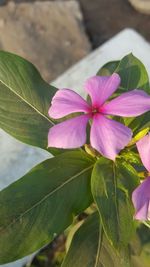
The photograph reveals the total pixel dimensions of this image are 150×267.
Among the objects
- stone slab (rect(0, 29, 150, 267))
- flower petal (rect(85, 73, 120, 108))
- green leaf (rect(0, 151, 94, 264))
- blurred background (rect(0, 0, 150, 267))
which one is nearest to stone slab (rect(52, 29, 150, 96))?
stone slab (rect(0, 29, 150, 267))

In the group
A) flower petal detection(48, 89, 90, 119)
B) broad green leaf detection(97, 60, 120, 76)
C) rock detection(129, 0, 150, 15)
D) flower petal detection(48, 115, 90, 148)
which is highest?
flower petal detection(48, 89, 90, 119)

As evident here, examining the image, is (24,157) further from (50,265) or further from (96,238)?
(96,238)

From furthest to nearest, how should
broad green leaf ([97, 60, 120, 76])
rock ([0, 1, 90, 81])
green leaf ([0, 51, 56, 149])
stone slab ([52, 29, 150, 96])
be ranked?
rock ([0, 1, 90, 81]) → stone slab ([52, 29, 150, 96]) → broad green leaf ([97, 60, 120, 76]) → green leaf ([0, 51, 56, 149])

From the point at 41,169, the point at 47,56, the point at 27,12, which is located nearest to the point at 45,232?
the point at 41,169

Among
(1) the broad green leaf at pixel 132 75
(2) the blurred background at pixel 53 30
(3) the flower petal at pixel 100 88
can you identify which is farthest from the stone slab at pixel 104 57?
(3) the flower petal at pixel 100 88

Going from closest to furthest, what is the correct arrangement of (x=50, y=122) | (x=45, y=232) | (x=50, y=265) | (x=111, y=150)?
(x=111, y=150)
(x=45, y=232)
(x=50, y=122)
(x=50, y=265)

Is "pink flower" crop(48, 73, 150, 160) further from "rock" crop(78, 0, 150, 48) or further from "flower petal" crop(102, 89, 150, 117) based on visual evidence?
"rock" crop(78, 0, 150, 48)

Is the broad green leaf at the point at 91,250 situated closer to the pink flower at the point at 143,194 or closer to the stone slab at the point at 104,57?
the pink flower at the point at 143,194
